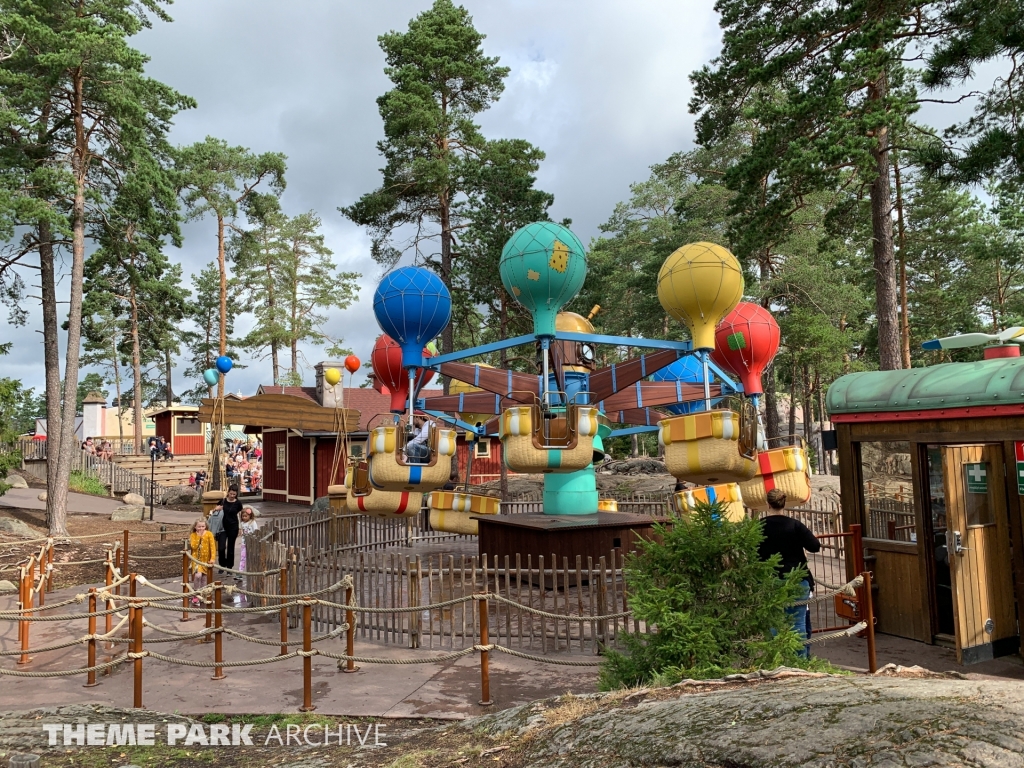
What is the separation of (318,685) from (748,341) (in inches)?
333

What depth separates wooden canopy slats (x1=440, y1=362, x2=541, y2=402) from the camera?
12.0 metres

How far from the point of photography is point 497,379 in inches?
489

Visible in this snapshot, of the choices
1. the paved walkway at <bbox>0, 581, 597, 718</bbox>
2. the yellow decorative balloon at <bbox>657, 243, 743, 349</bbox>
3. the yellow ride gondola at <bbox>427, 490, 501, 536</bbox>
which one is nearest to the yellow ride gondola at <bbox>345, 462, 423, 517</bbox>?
the yellow ride gondola at <bbox>427, 490, 501, 536</bbox>

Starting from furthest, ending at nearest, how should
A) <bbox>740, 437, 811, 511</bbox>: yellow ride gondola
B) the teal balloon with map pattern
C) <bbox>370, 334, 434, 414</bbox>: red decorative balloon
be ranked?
<bbox>370, 334, 434, 414</bbox>: red decorative balloon < <bbox>740, 437, 811, 511</bbox>: yellow ride gondola < the teal balloon with map pattern

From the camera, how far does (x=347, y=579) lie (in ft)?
24.6

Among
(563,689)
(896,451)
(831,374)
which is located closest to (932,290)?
(831,374)

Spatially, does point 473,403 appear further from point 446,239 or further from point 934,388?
point 446,239

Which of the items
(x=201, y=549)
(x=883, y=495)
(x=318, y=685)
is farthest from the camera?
(x=883, y=495)

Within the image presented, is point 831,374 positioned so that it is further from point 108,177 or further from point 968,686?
point 968,686

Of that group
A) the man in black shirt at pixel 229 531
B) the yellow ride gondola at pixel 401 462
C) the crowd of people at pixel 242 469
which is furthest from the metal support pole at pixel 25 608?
the crowd of people at pixel 242 469

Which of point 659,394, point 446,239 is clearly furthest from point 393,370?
point 446,239

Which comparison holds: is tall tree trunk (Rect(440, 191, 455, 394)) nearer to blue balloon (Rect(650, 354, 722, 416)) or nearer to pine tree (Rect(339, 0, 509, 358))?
pine tree (Rect(339, 0, 509, 358))

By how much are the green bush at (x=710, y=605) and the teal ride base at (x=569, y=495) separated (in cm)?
723

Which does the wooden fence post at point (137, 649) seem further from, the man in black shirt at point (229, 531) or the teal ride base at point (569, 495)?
the teal ride base at point (569, 495)
